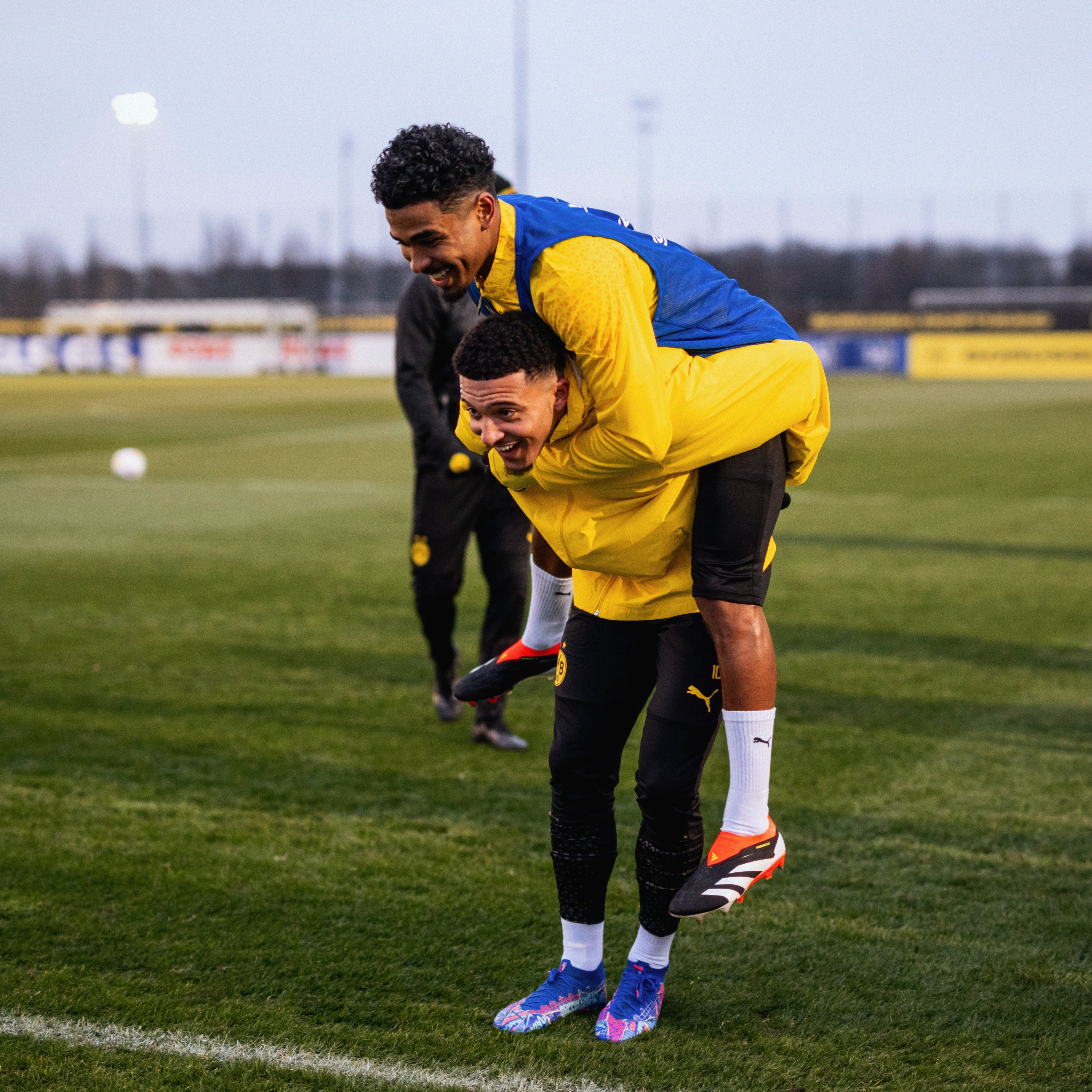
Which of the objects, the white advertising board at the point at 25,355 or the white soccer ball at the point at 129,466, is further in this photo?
the white advertising board at the point at 25,355

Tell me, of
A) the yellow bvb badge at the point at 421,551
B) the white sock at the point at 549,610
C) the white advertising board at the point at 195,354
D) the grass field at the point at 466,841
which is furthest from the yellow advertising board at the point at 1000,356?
the white sock at the point at 549,610

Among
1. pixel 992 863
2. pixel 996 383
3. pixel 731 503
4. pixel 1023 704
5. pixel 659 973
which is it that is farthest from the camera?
pixel 996 383

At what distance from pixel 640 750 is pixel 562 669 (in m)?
0.29

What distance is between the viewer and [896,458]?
1859 centimetres

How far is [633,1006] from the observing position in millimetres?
3154

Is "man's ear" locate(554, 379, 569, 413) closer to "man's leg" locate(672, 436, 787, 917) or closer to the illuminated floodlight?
"man's leg" locate(672, 436, 787, 917)

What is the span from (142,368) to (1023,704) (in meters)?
52.9

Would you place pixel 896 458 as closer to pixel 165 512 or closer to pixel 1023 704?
pixel 165 512

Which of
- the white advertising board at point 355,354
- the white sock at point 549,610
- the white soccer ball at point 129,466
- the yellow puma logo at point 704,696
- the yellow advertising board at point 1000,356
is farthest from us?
the white advertising board at point 355,354

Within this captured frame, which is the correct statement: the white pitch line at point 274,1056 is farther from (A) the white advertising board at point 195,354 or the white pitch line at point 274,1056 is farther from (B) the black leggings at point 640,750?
(A) the white advertising board at point 195,354

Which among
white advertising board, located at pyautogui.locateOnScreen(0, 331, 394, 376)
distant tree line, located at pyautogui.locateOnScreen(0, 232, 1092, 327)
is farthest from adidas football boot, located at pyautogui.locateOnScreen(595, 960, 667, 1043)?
distant tree line, located at pyautogui.locateOnScreen(0, 232, 1092, 327)

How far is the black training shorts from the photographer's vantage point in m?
2.85

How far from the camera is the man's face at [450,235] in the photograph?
2.59m

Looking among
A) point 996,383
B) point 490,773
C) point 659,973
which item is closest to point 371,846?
point 490,773
